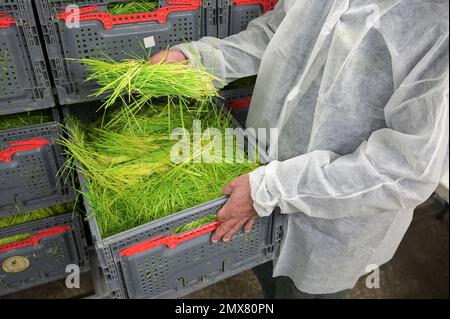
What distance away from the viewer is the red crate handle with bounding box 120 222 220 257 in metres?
0.90

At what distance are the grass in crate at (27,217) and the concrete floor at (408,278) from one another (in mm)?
549

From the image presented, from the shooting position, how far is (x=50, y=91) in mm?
1070

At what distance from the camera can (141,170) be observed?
1.04 meters

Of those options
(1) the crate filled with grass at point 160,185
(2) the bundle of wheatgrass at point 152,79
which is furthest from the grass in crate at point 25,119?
(2) the bundle of wheatgrass at point 152,79

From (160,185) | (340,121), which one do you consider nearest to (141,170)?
(160,185)

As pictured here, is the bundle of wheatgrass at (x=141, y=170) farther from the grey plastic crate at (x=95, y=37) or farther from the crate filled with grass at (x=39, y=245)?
the crate filled with grass at (x=39, y=245)

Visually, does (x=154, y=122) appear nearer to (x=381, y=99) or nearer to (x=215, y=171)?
(x=215, y=171)

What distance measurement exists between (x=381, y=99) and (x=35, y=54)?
2.84 ft

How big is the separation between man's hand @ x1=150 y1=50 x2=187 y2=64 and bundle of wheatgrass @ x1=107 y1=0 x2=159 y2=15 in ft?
0.42

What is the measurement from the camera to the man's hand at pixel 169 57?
106cm

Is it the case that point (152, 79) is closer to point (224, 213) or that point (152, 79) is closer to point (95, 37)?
point (95, 37)
